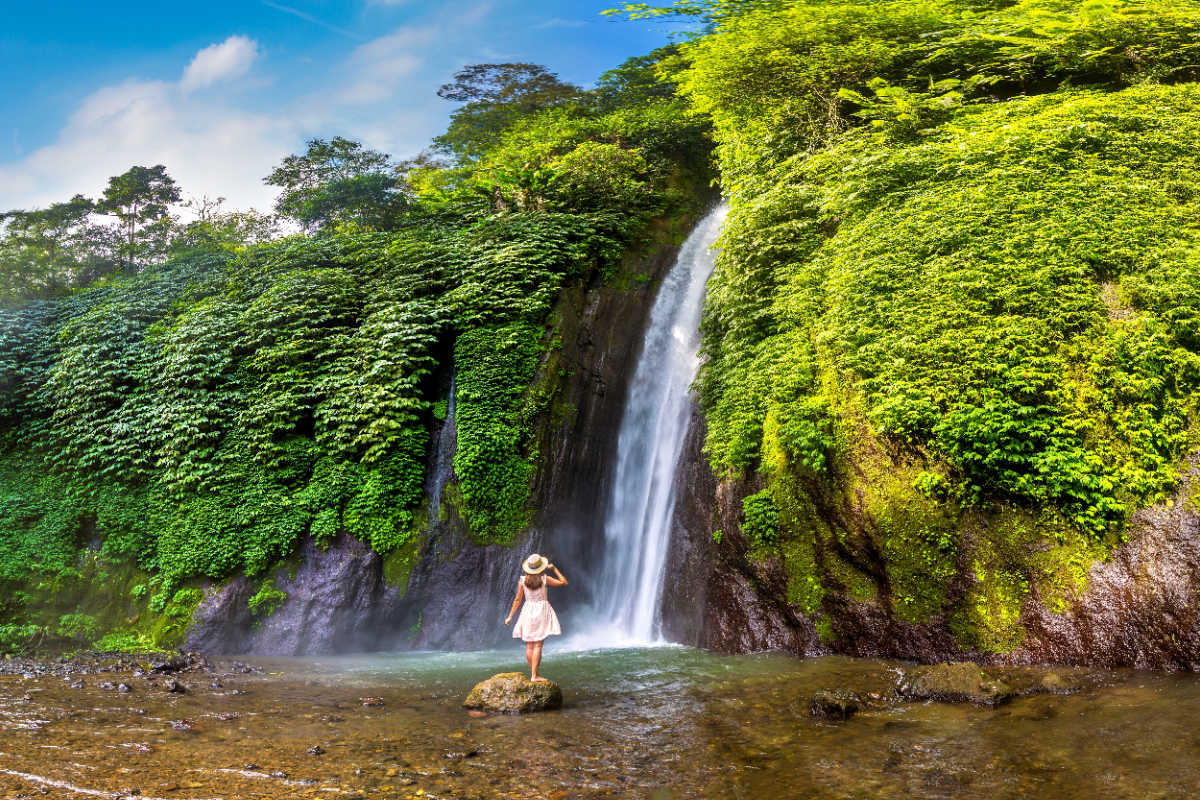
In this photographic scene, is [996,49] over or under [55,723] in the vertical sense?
over

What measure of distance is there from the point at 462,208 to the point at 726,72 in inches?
316

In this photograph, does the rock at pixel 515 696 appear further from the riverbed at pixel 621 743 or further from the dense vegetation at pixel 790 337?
the dense vegetation at pixel 790 337

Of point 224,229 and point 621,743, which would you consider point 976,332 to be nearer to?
point 621,743

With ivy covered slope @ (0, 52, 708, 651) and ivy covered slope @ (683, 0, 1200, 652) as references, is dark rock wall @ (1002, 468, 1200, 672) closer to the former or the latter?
ivy covered slope @ (683, 0, 1200, 652)

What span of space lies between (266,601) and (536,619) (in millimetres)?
6464

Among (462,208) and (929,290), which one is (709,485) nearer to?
(929,290)

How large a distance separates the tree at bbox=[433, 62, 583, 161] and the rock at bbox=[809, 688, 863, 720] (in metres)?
22.7

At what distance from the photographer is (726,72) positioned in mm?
13477

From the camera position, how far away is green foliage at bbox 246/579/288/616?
1076 cm

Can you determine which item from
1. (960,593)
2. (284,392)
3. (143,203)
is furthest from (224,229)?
(960,593)

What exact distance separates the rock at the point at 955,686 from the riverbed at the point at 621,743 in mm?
132

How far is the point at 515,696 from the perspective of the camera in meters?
5.67

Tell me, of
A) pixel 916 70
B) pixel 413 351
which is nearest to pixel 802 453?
pixel 413 351

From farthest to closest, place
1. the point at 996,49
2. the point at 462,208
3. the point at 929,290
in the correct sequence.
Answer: the point at 462,208 → the point at 996,49 → the point at 929,290
